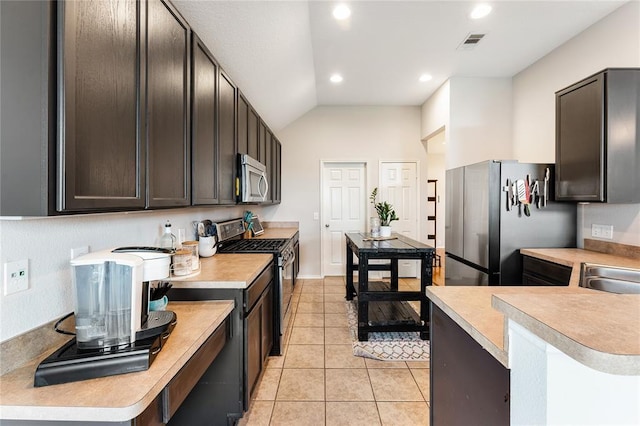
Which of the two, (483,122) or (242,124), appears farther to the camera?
(483,122)

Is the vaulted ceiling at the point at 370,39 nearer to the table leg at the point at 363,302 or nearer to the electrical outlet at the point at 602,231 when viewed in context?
the electrical outlet at the point at 602,231

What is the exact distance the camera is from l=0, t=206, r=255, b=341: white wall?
3.14 feet

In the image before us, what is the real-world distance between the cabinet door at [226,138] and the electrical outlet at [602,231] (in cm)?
331

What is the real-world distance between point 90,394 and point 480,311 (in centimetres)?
131

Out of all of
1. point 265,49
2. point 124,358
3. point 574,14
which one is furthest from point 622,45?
point 124,358

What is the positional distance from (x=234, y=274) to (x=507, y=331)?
1.43m

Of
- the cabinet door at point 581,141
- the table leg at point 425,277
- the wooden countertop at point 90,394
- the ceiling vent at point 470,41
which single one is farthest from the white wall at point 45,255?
the ceiling vent at point 470,41

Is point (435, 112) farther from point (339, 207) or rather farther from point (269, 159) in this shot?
point (269, 159)

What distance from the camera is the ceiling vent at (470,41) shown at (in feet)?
9.77

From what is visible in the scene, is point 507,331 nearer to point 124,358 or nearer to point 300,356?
point 124,358

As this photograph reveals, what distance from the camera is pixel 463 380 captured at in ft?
3.67

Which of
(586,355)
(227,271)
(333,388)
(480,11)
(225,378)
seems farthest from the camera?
(480,11)

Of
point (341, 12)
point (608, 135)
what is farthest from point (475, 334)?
point (341, 12)

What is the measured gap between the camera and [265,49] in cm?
264
